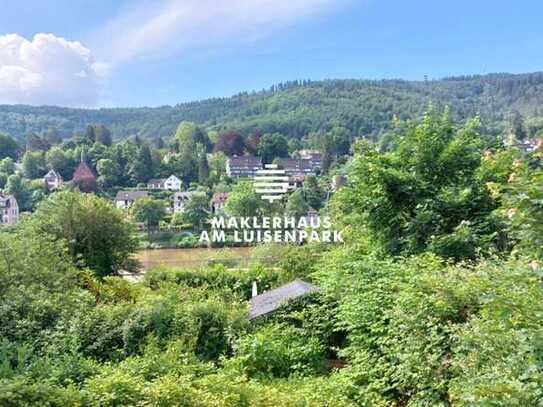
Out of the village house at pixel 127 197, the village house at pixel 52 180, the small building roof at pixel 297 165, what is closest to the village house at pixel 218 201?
the village house at pixel 127 197

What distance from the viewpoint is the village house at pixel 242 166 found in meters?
45.9

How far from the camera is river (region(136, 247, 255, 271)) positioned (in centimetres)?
1884

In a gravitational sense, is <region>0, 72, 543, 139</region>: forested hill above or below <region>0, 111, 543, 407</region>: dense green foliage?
above

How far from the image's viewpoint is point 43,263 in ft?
28.2

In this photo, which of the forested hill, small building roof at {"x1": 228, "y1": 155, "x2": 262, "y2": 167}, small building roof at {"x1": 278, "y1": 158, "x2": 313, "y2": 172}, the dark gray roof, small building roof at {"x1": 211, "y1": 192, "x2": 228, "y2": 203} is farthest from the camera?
the forested hill

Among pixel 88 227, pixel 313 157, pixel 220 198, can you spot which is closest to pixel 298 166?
pixel 313 157

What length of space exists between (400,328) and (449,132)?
14.2ft

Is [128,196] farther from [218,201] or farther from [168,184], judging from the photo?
[168,184]

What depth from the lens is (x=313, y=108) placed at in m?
75.6

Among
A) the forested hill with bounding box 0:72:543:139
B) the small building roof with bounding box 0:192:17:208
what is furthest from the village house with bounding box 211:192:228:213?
the forested hill with bounding box 0:72:543:139

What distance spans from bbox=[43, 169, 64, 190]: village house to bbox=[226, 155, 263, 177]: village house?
15.8 m

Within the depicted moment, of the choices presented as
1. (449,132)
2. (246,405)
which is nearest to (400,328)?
(246,405)

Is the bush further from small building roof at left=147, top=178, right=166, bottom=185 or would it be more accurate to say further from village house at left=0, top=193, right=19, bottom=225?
small building roof at left=147, top=178, right=166, bottom=185

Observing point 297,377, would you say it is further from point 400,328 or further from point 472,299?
point 472,299
